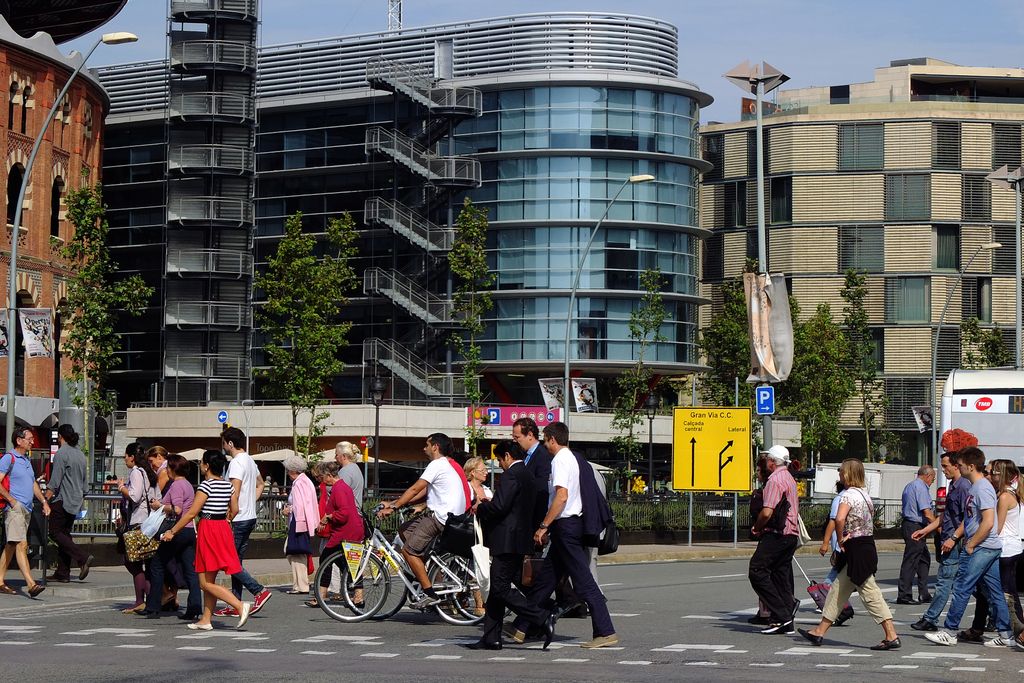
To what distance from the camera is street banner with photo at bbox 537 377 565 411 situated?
166ft

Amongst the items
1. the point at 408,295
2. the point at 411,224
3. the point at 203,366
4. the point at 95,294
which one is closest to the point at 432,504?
the point at 95,294

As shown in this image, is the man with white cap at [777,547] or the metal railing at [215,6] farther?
the metal railing at [215,6]

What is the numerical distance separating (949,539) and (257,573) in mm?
10445

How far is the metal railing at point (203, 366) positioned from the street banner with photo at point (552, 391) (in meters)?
17.7

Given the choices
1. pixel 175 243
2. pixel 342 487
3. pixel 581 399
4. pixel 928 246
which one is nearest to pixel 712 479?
pixel 342 487

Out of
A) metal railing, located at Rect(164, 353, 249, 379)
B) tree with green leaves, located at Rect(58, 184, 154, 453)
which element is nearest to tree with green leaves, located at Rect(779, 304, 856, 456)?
metal railing, located at Rect(164, 353, 249, 379)

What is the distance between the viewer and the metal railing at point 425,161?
71250mm

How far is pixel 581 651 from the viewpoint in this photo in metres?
14.0

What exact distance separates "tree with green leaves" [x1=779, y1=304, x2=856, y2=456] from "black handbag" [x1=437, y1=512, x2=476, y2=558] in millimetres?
52840

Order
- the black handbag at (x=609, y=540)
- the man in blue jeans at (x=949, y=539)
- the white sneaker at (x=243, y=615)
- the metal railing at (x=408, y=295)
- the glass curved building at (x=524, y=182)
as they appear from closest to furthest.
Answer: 1. the black handbag at (x=609, y=540)
2. the white sneaker at (x=243, y=615)
3. the man in blue jeans at (x=949, y=539)
4. the metal railing at (x=408, y=295)
5. the glass curved building at (x=524, y=182)

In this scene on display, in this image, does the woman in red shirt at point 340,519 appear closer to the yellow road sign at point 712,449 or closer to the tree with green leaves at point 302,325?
the yellow road sign at point 712,449

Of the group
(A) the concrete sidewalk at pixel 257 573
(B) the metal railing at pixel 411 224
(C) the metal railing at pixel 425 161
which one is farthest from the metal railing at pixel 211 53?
(A) the concrete sidewalk at pixel 257 573

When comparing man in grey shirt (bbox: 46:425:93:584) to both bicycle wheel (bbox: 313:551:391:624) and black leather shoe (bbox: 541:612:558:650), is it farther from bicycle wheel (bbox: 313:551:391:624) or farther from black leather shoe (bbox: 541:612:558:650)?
black leather shoe (bbox: 541:612:558:650)

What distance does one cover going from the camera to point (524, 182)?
246ft
